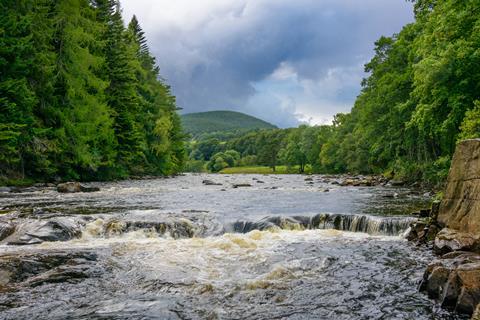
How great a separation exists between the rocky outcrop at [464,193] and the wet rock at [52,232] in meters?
12.3

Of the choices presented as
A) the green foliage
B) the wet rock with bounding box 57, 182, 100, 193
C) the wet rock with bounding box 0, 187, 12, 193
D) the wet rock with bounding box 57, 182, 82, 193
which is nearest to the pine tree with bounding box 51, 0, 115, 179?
the wet rock with bounding box 57, 182, 100, 193

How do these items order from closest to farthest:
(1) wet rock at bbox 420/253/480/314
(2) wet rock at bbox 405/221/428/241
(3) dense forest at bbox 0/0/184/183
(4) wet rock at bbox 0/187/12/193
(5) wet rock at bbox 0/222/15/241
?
(1) wet rock at bbox 420/253/480/314
(5) wet rock at bbox 0/222/15/241
(2) wet rock at bbox 405/221/428/241
(4) wet rock at bbox 0/187/12/193
(3) dense forest at bbox 0/0/184/183

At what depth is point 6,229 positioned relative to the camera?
42.2 feet

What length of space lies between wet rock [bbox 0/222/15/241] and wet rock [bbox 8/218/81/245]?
0.72 meters

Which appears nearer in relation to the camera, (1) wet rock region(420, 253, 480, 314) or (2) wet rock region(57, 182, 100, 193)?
(1) wet rock region(420, 253, 480, 314)

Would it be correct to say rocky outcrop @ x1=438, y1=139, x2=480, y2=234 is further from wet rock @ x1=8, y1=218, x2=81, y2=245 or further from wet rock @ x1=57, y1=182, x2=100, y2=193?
wet rock @ x1=57, y1=182, x2=100, y2=193

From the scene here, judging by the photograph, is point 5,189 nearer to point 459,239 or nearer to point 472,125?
point 459,239

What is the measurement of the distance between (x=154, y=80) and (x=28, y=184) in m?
41.5

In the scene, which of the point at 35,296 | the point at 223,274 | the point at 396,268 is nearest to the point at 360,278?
the point at 396,268

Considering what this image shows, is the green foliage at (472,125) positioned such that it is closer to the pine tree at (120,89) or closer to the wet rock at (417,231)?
the wet rock at (417,231)

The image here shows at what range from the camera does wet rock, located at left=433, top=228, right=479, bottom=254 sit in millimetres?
9937

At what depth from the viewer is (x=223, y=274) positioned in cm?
917

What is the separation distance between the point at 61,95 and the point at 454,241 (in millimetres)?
33842

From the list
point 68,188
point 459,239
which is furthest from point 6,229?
point 68,188
